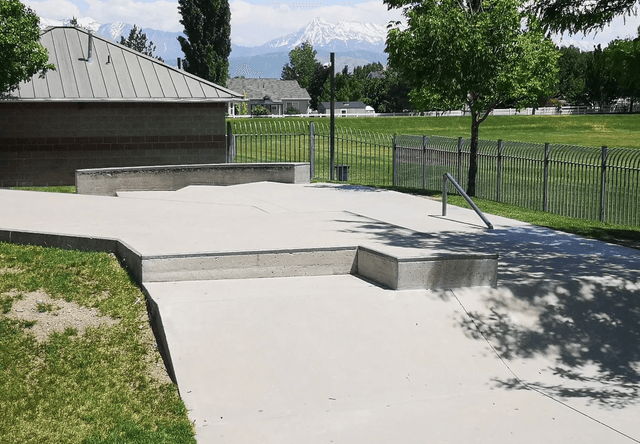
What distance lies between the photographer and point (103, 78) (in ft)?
76.3

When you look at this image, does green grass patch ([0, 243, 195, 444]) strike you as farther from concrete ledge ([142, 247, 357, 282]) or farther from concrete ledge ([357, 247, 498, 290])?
concrete ledge ([357, 247, 498, 290])

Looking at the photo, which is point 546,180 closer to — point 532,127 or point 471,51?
point 471,51

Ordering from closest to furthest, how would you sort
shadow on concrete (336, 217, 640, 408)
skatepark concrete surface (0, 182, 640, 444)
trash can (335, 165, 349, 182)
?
skatepark concrete surface (0, 182, 640, 444), shadow on concrete (336, 217, 640, 408), trash can (335, 165, 349, 182)

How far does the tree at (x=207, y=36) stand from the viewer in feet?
210

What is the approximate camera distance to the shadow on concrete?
8.30 m

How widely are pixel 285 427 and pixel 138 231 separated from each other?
19.7ft

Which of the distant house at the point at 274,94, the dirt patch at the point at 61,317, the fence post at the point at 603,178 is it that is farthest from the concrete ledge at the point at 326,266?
the distant house at the point at 274,94

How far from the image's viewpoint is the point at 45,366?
796cm

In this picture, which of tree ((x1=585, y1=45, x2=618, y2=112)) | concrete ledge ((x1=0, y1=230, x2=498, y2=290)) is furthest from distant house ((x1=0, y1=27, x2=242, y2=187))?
tree ((x1=585, y1=45, x2=618, y2=112))

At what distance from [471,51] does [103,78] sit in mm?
10611

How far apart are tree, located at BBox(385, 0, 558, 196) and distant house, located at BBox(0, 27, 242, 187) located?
239 inches

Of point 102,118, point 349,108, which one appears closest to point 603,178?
point 102,118

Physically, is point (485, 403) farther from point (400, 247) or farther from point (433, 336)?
point (400, 247)

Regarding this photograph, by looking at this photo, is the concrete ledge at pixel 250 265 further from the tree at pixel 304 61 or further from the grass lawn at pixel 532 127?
the tree at pixel 304 61
